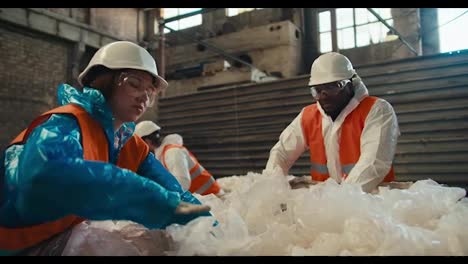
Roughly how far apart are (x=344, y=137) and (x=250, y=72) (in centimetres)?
561

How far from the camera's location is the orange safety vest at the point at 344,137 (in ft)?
8.37

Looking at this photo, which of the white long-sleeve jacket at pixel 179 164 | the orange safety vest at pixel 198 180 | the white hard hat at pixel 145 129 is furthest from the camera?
the white hard hat at pixel 145 129

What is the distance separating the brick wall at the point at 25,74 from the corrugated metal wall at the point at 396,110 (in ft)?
12.6

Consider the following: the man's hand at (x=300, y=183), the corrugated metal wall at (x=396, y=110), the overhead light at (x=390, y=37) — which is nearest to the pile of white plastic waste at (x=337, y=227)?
the man's hand at (x=300, y=183)

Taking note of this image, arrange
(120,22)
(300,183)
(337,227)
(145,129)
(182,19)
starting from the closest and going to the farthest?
(337,227), (300,183), (145,129), (120,22), (182,19)

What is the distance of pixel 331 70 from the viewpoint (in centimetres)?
250

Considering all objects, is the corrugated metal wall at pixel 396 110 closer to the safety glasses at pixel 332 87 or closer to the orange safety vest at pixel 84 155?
the safety glasses at pixel 332 87

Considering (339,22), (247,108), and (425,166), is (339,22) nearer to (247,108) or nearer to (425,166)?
(247,108)

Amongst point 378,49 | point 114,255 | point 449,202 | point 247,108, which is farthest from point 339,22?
point 114,255

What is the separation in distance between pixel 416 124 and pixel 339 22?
273 inches

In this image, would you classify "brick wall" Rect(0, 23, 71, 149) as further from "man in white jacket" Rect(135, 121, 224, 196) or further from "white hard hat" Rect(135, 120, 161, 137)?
"man in white jacket" Rect(135, 121, 224, 196)

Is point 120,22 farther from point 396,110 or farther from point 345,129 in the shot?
point 345,129

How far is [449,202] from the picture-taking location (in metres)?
1.57

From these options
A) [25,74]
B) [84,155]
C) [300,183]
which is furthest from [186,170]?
[25,74]
